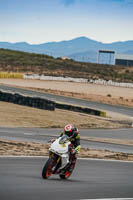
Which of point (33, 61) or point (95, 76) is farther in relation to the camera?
point (33, 61)

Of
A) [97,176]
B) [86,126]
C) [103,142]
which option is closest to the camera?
[97,176]

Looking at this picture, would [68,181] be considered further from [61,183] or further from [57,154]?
[57,154]

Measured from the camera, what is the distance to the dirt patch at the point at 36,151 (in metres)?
18.4

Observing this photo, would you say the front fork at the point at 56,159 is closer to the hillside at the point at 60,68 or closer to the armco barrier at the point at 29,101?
the armco barrier at the point at 29,101

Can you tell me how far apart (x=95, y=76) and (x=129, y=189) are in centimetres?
8754

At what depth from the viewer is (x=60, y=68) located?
106 meters

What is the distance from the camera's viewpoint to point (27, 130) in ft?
88.7

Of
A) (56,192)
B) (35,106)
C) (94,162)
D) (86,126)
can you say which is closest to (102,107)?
(35,106)

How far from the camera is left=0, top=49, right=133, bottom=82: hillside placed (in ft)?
327

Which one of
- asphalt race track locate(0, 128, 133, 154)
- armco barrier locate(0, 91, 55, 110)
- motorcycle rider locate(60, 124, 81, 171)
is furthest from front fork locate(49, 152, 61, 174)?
armco barrier locate(0, 91, 55, 110)

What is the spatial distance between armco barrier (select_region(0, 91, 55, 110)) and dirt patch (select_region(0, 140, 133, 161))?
47.9 ft

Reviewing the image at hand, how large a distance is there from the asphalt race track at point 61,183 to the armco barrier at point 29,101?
20.1 metres

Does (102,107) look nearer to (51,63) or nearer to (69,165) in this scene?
(69,165)

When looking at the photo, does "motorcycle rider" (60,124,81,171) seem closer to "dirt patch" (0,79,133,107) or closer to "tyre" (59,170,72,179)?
"tyre" (59,170,72,179)
